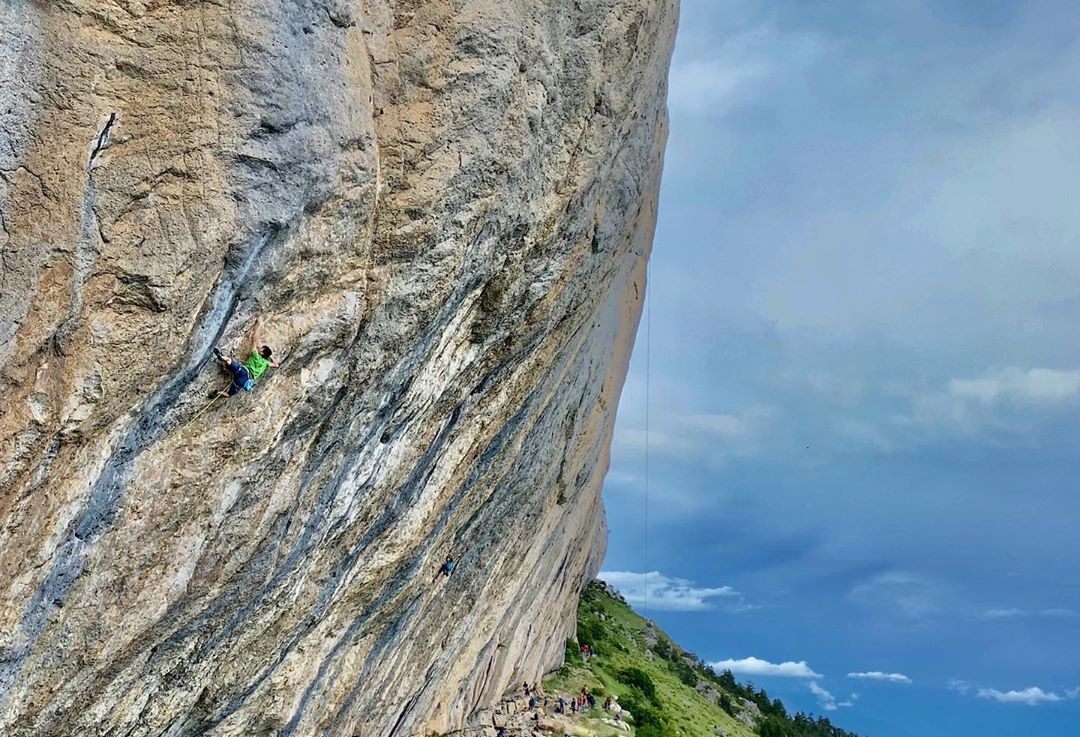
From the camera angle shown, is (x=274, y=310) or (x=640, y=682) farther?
(x=640, y=682)

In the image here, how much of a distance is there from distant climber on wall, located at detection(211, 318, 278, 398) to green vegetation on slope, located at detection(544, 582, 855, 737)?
26.8 m

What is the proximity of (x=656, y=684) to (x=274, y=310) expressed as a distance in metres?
42.9

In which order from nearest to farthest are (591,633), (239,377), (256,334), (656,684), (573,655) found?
(239,377)
(256,334)
(573,655)
(656,684)
(591,633)

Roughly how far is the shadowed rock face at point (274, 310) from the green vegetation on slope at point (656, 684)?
21364mm

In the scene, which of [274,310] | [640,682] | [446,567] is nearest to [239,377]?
[274,310]

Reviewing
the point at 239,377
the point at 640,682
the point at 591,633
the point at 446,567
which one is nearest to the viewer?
the point at 239,377

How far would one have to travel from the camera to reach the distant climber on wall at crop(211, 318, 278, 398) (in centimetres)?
→ 1186

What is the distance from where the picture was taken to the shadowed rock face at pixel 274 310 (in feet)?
33.5

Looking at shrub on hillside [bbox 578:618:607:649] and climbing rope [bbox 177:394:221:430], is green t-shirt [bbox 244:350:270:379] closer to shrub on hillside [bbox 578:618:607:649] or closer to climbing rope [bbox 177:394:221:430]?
climbing rope [bbox 177:394:221:430]

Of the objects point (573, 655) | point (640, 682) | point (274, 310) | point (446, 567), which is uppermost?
point (640, 682)

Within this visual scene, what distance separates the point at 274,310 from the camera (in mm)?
12391

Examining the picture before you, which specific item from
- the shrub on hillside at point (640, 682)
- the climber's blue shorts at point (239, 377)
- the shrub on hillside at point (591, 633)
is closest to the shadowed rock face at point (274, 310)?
the climber's blue shorts at point (239, 377)

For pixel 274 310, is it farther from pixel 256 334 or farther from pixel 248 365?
pixel 248 365

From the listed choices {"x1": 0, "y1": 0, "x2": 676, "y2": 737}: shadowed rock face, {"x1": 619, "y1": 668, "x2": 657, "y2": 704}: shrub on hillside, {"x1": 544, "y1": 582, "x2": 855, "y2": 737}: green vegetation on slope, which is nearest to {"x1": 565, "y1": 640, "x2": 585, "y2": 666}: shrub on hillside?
{"x1": 544, "y1": 582, "x2": 855, "y2": 737}: green vegetation on slope
